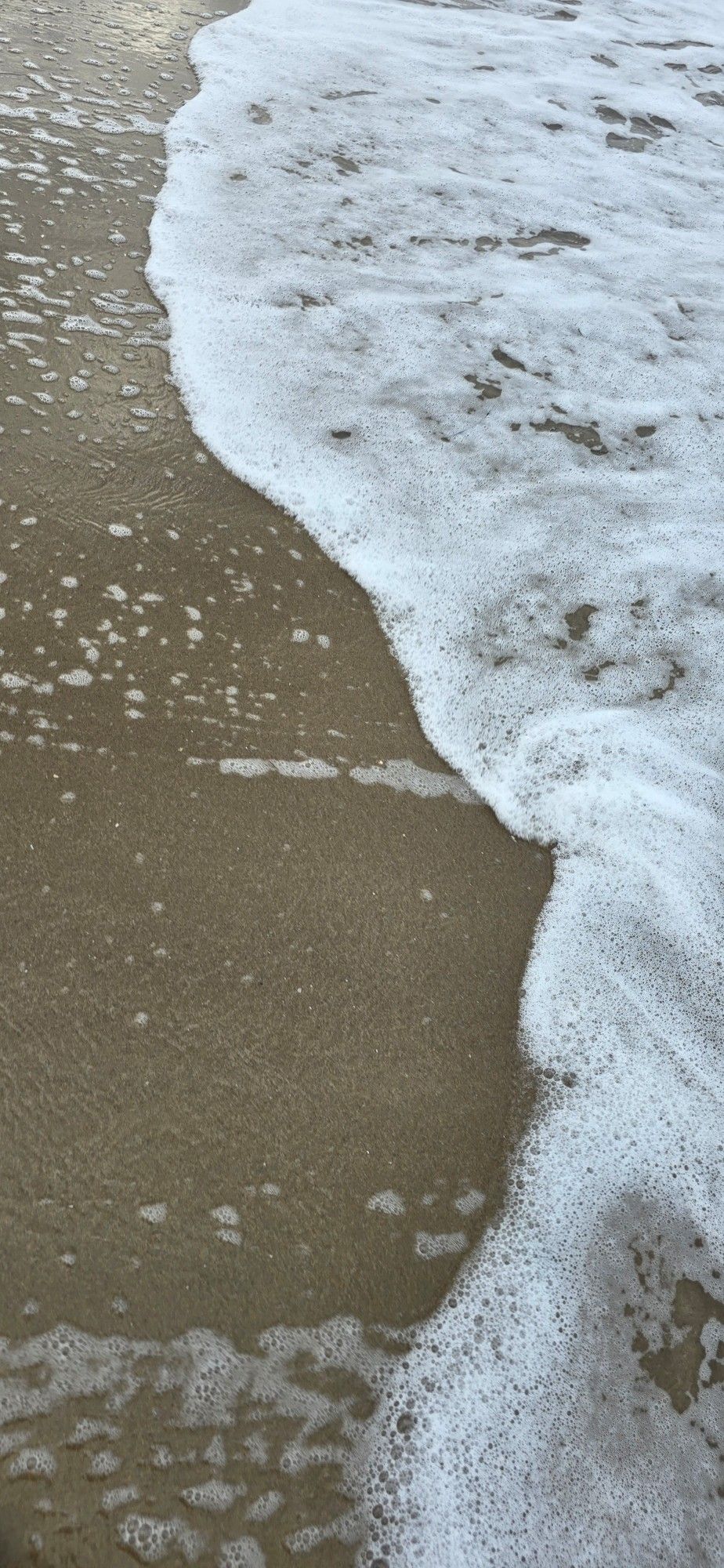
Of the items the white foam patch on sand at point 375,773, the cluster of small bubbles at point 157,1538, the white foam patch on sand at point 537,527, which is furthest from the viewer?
the white foam patch on sand at point 375,773

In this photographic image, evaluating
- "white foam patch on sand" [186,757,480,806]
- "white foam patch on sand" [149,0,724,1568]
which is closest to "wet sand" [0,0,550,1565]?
"white foam patch on sand" [186,757,480,806]

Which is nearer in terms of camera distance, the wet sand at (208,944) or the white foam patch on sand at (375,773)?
the wet sand at (208,944)

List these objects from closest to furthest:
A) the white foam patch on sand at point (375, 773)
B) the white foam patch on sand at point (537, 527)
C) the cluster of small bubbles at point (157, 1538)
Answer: the cluster of small bubbles at point (157, 1538)
the white foam patch on sand at point (537, 527)
the white foam patch on sand at point (375, 773)

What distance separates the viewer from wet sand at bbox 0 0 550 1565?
1580mm

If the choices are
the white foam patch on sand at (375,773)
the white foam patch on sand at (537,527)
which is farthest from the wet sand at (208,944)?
the white foam patch on sand at (537,527)

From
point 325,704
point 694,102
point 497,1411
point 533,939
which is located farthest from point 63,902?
point 694,102

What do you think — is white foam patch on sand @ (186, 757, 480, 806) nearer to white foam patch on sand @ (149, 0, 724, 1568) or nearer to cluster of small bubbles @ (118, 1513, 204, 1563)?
white foam patch on sand @ (149, 0, 724, 1568)

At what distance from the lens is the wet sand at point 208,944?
1580 mm

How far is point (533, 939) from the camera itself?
2141 millimetres

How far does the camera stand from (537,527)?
3055 millimetres

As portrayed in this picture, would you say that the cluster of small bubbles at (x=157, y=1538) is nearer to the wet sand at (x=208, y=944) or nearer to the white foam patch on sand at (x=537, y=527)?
the wet sand at (x=208, y=944)

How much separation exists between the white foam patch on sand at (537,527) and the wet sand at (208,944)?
127mm

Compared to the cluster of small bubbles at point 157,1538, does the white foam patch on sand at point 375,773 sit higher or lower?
higher

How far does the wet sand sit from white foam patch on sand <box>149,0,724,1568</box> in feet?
0.42
